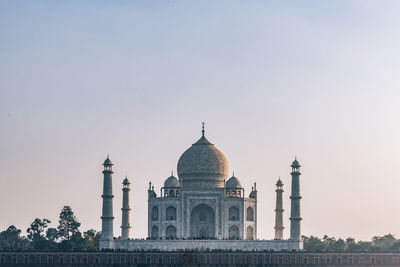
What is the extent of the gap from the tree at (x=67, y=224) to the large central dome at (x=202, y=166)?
21.9m

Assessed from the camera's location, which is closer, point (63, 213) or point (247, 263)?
point (247, 263)

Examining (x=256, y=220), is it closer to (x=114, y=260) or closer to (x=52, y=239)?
(x=114, y=260)

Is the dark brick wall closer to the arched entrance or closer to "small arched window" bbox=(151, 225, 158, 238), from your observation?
the arched entrance

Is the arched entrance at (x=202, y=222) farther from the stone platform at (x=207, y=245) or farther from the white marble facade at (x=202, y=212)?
the stone platform at (x=207, y=245)

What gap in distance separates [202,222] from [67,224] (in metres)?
27.2

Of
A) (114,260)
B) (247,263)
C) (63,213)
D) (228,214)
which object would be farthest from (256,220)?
(63,213)

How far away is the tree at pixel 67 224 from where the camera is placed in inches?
6230

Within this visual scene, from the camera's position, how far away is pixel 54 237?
161 meters

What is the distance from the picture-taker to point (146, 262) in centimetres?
12781

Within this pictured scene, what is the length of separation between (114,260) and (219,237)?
15.8 metres

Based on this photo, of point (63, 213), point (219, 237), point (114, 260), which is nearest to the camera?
point (114, 260)

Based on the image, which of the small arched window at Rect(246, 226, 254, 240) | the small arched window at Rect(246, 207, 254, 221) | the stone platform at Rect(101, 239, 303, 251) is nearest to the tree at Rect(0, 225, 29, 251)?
the stone platform at Rect(101, 239, 303, 251)

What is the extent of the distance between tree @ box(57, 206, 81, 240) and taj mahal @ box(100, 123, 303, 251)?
63.4 ft

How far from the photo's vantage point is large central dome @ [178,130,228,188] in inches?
5605
